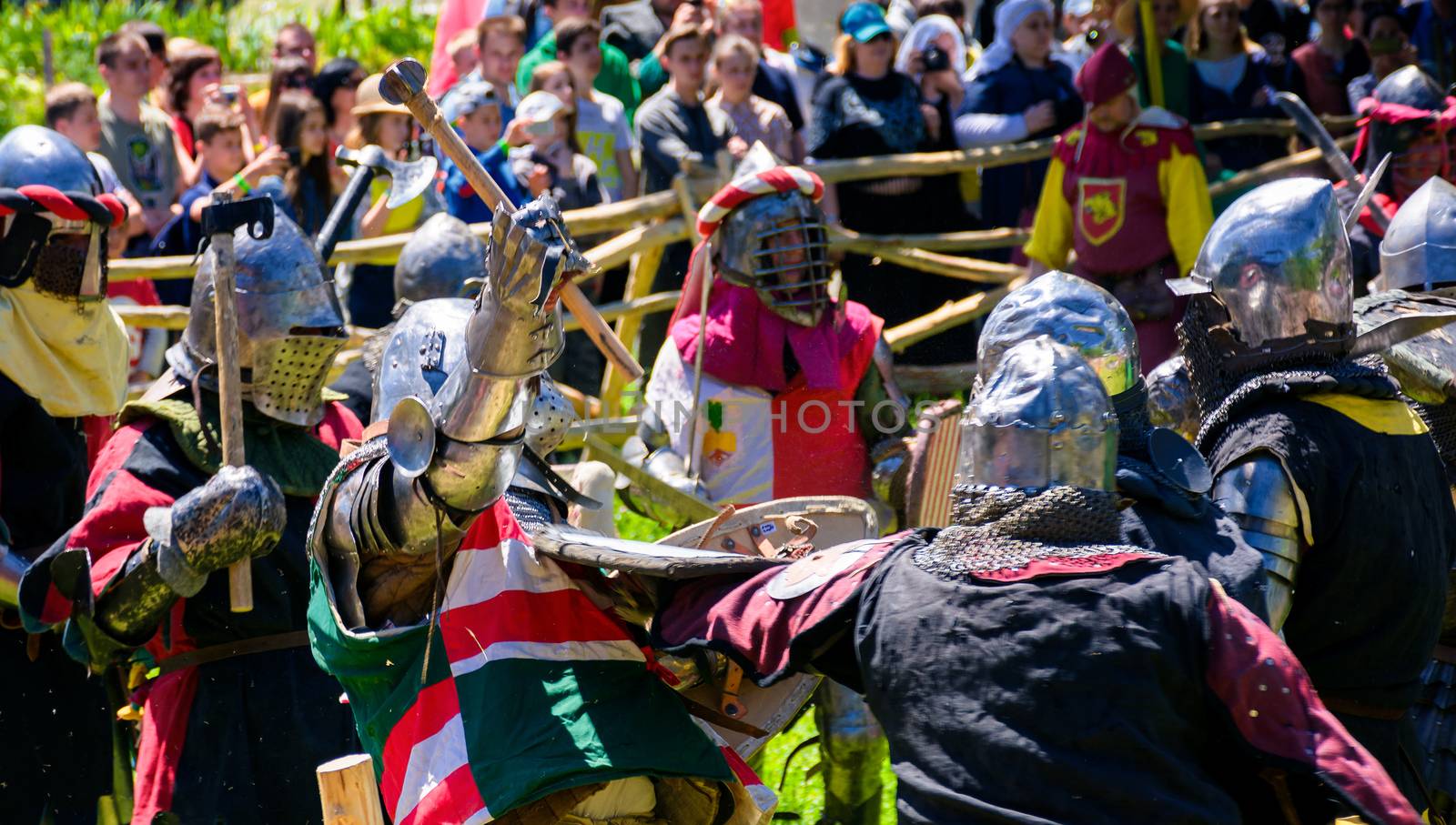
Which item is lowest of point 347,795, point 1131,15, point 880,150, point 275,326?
point 347,795

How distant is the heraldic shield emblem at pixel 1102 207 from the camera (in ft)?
28.7

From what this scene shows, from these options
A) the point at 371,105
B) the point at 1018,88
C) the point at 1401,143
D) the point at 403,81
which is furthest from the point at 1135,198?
the point at 403,81

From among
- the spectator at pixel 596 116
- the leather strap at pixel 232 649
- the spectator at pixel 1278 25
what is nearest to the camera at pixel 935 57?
the spectator at pixel 596 116

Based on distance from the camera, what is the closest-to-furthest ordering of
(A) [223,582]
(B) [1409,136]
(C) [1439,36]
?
(A) [223,582] → (B) [1409,136] → (C) [1439,36]

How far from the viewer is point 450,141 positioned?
4.45 meters

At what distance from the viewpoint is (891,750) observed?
3.41 metres

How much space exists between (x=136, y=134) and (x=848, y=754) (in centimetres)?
539

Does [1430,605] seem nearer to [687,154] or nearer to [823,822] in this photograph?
[823,822]

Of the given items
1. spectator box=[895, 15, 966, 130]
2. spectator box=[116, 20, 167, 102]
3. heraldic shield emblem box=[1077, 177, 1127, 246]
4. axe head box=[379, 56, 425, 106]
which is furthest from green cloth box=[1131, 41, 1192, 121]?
axe head box=[379, 56, 425, 106]

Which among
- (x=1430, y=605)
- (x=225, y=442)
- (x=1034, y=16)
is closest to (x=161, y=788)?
(x=225, y=442)

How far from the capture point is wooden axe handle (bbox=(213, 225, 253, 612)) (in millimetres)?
4535

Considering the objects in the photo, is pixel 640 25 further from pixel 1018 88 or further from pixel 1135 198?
pixel 1135 198

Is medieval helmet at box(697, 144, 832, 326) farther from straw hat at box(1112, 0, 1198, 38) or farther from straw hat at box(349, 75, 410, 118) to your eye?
straw hat at box(1112, 0, 1198, 38)

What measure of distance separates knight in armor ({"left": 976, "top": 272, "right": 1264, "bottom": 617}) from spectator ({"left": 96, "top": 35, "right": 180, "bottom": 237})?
5854 millimetres
